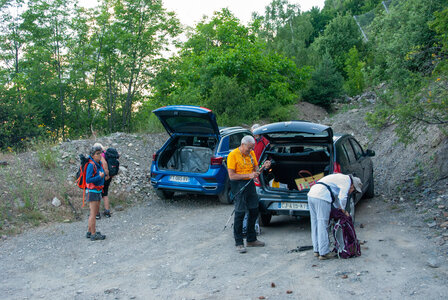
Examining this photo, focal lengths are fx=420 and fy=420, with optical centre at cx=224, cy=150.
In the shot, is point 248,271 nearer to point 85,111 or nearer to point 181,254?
point 181,254

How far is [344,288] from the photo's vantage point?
494cm

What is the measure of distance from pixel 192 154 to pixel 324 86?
23.9m

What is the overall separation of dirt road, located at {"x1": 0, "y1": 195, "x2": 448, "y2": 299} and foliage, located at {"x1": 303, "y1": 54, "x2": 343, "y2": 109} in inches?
935

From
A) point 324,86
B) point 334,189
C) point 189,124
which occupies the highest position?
point 324,86

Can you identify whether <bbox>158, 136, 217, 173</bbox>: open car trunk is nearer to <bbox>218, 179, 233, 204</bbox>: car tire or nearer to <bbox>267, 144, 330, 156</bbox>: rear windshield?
<bbox>218, 179, 233, 204</bbox>: car tire

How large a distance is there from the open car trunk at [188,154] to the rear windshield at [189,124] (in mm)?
381

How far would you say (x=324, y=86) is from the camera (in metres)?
32.3

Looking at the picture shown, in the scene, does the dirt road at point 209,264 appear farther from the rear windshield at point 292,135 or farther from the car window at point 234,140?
the car window at point 234,140

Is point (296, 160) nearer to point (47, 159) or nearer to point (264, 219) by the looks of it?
point (264, 219)

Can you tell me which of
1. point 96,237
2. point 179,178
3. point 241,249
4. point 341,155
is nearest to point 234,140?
point 179,178

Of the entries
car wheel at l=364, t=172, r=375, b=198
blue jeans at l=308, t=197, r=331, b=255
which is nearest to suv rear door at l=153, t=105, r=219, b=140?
car wheel at l=364, t=172, r=375, b=198

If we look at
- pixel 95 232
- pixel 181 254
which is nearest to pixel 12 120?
pixel 95 232

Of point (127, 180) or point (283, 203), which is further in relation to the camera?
point (127, 180)

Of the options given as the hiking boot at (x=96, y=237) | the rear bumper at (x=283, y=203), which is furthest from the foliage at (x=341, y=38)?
the hiking boot at (x=96, y=237)
